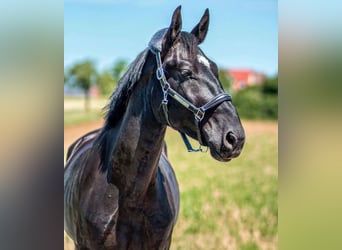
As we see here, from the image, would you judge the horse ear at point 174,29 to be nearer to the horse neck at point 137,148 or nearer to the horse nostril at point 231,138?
the horse neck at point 137,148

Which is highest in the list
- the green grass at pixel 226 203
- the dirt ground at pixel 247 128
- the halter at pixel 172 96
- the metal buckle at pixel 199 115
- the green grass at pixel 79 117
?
the halter at pixel 172 96

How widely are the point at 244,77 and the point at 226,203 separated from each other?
7.77 meters

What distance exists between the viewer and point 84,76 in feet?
31.7

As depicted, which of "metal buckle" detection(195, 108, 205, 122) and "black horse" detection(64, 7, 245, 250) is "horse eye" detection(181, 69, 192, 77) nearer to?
"black horse" detection(64, 7, 245, 250)

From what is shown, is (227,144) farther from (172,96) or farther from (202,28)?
(202,28)

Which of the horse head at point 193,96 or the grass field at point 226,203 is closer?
the horse head at point 193,96

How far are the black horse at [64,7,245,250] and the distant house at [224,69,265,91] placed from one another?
10.4 meters

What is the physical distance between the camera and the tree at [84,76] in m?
9.31

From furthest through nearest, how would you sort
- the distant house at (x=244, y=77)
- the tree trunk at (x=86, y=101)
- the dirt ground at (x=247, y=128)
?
the distant house at (x=244, y=77), the tree trunk at (x=86, y=101), the dirt ground at (x=247, y=128)

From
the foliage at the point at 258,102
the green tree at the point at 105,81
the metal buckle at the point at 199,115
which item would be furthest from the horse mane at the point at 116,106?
the foliage at the point at 258,102

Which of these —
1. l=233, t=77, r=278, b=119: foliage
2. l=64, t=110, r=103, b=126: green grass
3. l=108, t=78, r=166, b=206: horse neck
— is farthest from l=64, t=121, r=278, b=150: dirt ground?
l=108, t=78, r=166, b=206: horse neck
